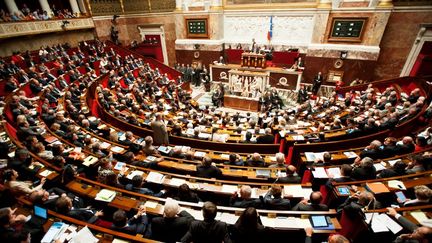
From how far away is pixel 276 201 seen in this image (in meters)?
3.33

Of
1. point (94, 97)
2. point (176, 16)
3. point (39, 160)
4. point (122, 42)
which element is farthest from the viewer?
point (122, 42)

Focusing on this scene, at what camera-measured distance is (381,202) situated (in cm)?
357

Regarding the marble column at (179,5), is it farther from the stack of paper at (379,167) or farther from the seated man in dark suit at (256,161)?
the stack of paper at (379,167)

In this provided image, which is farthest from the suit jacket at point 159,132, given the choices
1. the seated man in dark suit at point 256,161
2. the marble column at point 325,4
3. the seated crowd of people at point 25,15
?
the marble column at point 325,4

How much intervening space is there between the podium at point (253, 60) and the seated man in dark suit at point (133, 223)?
1206 centimetres

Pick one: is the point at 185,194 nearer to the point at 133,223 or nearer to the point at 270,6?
the point at 133,223

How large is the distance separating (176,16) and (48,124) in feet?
41.9

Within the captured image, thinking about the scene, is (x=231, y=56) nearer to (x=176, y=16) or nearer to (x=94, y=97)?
(x=176, y=16)

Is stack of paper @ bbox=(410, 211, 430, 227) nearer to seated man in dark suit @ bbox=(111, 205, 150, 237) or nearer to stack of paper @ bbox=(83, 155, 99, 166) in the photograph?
seated man in dark suit @ bbox=(111, 205, 150, 237)

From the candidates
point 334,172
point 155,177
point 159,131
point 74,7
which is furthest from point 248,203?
point 74,7

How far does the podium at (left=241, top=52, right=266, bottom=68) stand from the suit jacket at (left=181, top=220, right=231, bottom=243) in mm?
12321

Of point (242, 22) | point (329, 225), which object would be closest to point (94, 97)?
point (329, 225)

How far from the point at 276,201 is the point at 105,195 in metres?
2.78

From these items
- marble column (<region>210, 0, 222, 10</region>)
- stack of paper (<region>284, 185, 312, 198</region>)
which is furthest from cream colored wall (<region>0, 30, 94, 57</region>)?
stack of paper (<region>284, 185, 312, 198</region>)
